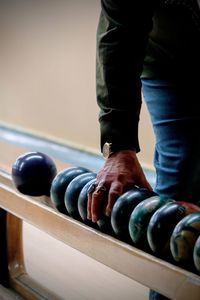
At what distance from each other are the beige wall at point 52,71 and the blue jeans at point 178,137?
1813 mm

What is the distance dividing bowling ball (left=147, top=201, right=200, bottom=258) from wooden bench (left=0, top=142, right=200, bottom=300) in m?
0.03

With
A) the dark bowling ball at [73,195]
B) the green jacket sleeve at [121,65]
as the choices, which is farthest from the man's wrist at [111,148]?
the dark bowling ball at [73,195]

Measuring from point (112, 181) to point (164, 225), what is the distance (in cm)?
16

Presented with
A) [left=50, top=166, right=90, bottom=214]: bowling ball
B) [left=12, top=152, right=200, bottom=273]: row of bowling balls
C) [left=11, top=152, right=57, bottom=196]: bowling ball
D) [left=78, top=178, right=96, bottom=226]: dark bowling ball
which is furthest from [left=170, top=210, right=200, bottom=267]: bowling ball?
[left=11, top=152, right=57, bottom=196]: bowling ball

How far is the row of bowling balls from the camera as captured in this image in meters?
0.97

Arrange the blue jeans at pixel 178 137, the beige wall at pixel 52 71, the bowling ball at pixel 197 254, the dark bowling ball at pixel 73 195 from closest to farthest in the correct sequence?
the bowling ball at pixel 197 254 → the blue jeans at pixel 178 137 → the dark bowling ball at pixel 73 195 → the beige wall at pixel 52 71

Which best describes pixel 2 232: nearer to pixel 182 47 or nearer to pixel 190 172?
pixel 190 172

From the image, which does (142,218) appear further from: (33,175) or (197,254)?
(33,175)

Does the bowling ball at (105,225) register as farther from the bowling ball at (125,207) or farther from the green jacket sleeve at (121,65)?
the green jacket sleeve at (121,65)

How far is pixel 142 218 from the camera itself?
1.07 meters

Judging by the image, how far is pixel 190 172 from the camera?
1141mm

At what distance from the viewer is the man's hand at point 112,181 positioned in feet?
3.58

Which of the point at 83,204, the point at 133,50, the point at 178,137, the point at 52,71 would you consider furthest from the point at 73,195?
the point at 52,71

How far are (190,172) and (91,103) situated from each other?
2318 millimetres
